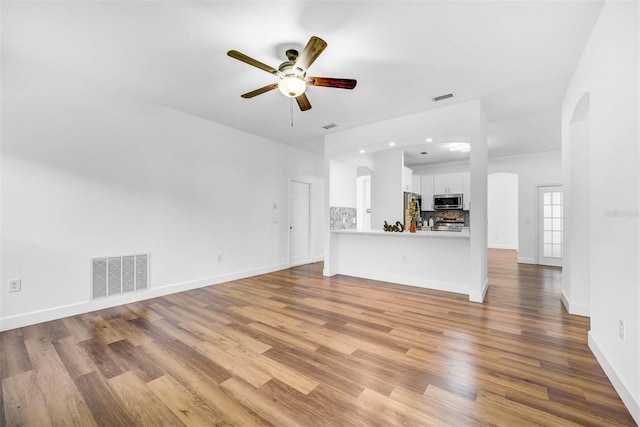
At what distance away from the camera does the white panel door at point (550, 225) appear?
6570mm

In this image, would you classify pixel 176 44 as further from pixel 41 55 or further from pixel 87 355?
pixel 87 355

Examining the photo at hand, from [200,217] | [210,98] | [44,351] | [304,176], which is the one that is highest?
[210,98]

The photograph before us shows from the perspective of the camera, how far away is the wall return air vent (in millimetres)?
3414

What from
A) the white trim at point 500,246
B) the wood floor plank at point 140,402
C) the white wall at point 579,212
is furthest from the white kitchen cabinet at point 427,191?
the wood floor plank at point 140,402

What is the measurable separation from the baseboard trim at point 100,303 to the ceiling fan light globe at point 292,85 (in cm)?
333

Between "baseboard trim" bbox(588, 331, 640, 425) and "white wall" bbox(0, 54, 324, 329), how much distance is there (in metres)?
4.70

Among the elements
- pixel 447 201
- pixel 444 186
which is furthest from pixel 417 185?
pixel 447 201

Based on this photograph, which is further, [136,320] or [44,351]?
[136,320]

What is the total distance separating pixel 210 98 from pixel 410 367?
387 cm

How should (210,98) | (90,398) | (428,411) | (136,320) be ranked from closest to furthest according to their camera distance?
(428,411), (90,398), (136,320), (210,98)

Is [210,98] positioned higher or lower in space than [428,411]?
higher

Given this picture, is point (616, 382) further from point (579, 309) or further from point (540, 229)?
point (540, 229)

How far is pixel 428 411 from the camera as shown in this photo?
162 centimetres

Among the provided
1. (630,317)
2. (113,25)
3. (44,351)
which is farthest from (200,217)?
(630,317)
